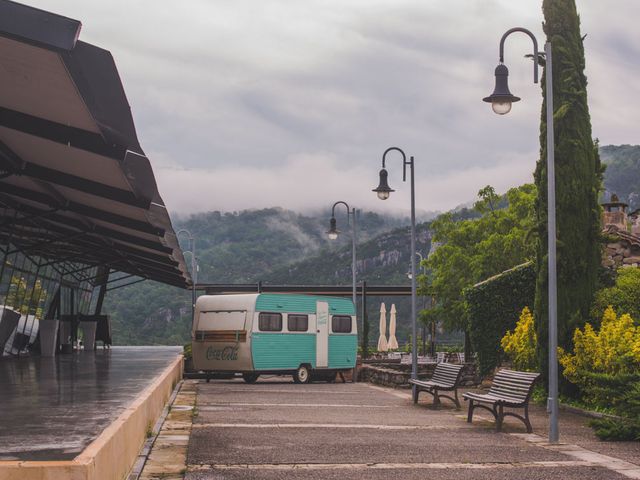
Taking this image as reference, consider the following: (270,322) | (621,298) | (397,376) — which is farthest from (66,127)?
(270,322)

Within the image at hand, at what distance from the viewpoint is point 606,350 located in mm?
17766

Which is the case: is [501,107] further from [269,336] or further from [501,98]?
[269,336]

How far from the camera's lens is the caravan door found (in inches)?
1222

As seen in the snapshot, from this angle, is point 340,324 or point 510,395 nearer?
point 510,395

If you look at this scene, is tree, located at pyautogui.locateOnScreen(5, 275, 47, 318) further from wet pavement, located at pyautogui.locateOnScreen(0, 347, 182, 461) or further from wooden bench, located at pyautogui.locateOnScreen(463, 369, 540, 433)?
wooden bench, located at pyautogui.locateOnScreen(463, 369, 540, 433)

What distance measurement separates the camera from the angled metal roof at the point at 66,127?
821 cm

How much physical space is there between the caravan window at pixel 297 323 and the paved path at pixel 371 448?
10.4 meters

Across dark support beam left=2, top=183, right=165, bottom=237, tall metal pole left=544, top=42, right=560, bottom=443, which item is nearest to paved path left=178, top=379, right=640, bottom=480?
tall metal pole left=544, top=42, right=560, bottom=443

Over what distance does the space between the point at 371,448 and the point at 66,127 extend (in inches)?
225

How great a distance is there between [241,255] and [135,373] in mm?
129308

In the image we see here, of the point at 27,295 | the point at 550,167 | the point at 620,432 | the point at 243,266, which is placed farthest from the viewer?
the point at 243,266

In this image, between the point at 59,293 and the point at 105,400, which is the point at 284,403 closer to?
the point at 105,400

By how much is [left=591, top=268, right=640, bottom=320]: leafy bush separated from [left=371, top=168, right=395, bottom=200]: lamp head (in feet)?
21.1

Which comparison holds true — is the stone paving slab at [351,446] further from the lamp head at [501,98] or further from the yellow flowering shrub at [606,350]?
the lamp head at [501,98]
